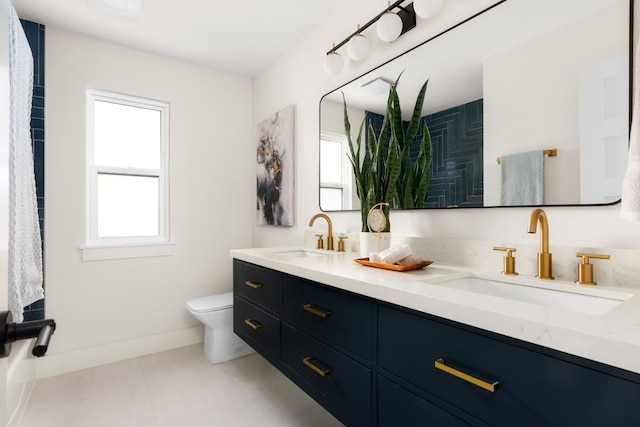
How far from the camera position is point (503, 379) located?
2.33ft

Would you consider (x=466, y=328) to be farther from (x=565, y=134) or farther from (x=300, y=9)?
(x=300, y=9)

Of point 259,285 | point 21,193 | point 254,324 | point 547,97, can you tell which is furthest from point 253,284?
point 547,97

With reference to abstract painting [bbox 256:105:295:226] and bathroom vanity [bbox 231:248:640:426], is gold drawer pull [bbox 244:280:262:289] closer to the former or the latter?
bathroom vanity [bbox 231:248:640:426]

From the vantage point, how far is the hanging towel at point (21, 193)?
60.0 inches

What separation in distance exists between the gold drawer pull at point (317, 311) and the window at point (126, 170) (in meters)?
1.92

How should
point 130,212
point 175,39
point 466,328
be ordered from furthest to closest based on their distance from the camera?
point 130,212 → point 175,39 → point 466,328

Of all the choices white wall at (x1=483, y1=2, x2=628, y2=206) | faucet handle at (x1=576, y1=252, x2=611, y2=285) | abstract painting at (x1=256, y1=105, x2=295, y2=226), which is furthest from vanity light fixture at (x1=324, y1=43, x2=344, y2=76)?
faucet handle at (x1=576, y1=252, x2=611, y2=285)

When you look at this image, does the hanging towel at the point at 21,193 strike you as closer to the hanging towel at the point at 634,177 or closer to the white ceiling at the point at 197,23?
the white ceiling at the point at 197,23

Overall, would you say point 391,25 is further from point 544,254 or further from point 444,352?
point 444,352

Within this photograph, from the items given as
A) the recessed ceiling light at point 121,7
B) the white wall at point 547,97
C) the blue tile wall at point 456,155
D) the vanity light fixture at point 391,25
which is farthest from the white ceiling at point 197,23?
the white wall at point 547,97

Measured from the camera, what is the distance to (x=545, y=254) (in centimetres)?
107

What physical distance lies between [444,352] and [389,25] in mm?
1489

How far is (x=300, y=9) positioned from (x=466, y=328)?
2178 millimetres

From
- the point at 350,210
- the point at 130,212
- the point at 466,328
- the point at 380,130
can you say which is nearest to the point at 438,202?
the point at 380,130
